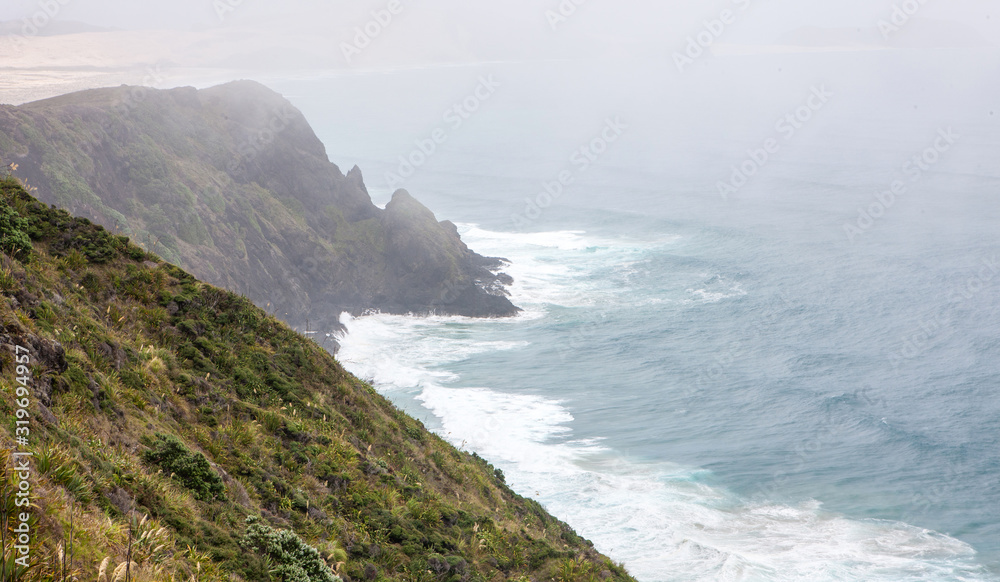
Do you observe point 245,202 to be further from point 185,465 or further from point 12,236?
point 185,465

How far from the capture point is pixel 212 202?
179 ft

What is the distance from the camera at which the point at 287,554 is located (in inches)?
397

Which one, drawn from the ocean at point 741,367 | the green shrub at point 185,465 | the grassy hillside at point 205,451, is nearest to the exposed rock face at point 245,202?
the ocean at point 741,367

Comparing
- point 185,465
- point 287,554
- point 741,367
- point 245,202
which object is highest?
point 245,202

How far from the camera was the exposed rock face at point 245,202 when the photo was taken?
152 ft

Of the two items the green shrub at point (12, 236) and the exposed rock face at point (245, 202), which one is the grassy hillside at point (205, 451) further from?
the exposed rock face at point (245, 202)

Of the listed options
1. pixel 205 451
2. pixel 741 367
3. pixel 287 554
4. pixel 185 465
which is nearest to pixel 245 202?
pixel 741 367

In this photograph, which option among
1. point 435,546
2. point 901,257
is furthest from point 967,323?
point 435,546

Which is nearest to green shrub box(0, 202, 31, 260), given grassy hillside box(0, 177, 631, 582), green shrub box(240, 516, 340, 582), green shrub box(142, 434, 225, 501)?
grassy hillside box(0, 177, 631, 582)

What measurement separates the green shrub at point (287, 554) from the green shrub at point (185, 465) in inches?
42.5

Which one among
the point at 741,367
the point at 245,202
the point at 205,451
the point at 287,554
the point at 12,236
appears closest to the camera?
the point at 287,554

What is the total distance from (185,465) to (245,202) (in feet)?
169

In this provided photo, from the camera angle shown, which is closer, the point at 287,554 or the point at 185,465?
the point at 287,554

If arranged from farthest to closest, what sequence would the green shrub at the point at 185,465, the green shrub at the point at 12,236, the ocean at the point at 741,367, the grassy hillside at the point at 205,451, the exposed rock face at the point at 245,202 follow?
the exposed rock face at the point at 245,202 < the ocean at the point at 741,367 < the green shrub at the point at 12,236 < the green shrub at the point at 185,465 < the grassy hillside at the point at 205,451
